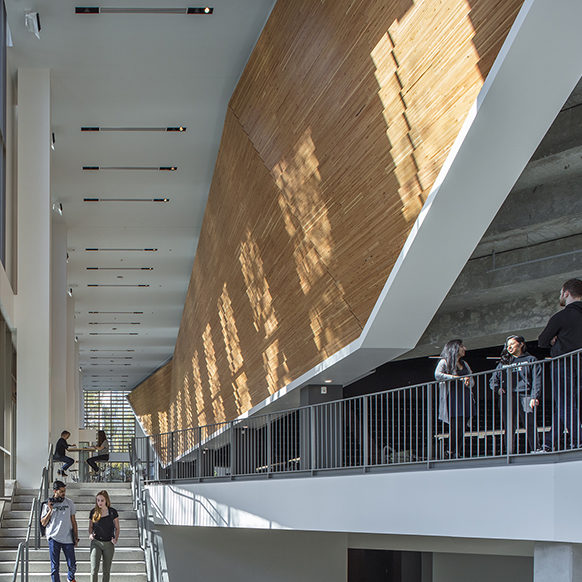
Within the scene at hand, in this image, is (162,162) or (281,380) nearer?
(281,380)

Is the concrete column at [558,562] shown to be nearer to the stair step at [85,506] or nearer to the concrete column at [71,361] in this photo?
the stair step at [85,506]

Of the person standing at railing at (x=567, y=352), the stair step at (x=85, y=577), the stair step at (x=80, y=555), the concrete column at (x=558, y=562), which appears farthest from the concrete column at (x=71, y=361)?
the concrete column at (x=558, y=562)

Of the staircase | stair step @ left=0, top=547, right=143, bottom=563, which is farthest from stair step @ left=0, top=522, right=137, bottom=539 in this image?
stair step @ left=0, top=547, right=143, bottom=563

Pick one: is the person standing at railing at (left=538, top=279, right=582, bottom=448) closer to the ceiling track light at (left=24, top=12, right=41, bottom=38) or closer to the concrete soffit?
the concrete soffit

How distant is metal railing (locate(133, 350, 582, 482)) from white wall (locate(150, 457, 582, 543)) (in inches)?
10.4

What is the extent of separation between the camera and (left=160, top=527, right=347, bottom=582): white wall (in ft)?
58.8

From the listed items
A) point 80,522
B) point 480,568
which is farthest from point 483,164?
point 480,568

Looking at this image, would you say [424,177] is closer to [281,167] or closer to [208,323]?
[281,167]

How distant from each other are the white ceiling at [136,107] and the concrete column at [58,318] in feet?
2.18

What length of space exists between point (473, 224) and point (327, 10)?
4191mm

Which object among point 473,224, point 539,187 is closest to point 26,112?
point 539,187

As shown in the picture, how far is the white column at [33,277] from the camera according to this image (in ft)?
58.3

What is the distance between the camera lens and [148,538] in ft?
42.2

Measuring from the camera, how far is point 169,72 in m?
19.2
